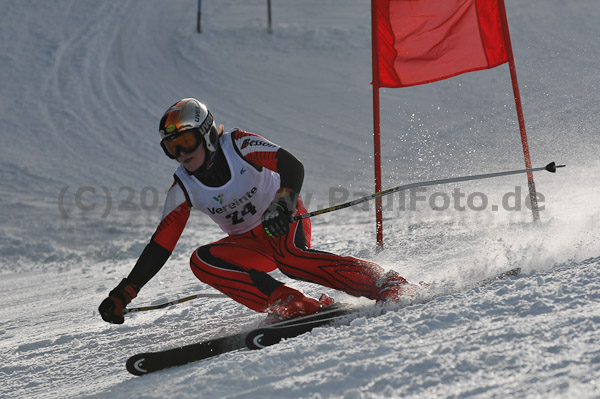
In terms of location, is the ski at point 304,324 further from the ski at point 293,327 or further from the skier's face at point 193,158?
the skier's face at point 193,158

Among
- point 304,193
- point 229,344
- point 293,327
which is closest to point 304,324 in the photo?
point 293,327

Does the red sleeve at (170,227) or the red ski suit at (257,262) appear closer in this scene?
the red ski suit at (257,262)

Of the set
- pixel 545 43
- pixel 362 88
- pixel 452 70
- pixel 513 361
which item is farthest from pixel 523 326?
pixel 545 43

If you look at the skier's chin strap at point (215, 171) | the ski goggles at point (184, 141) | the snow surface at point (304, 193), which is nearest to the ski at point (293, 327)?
the snow surface at point (304, 193)

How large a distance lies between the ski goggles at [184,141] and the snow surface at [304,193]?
101 centimetres

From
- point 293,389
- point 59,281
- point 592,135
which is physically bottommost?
point 293,389

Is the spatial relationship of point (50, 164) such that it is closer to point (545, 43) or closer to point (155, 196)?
point (155, 196)

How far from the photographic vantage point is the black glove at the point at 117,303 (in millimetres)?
3096

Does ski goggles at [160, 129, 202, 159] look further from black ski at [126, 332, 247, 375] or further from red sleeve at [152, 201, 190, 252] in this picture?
black ski at [126, 332, 247, 375]

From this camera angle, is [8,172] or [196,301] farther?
[8,172]

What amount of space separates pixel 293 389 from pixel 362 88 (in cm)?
1082

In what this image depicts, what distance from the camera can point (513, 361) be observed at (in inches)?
83.0

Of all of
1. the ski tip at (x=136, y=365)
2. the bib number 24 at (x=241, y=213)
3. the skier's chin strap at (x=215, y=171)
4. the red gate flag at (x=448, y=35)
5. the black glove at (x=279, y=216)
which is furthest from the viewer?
the red gate flag at (x=448, y=35)

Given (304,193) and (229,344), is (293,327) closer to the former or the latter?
(229,344)
